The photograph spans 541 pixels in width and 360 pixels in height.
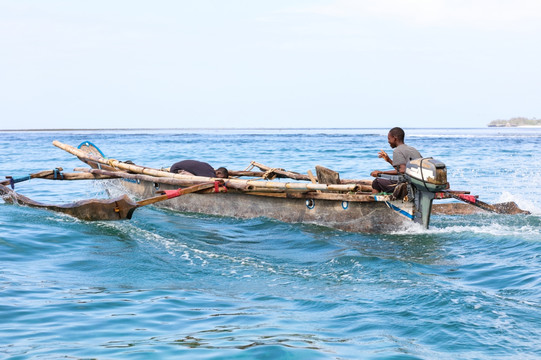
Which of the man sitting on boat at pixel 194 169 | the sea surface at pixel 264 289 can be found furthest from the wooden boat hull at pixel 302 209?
the man sitting on boat at pixel 194 169

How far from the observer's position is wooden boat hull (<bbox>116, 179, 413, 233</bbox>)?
385 inches

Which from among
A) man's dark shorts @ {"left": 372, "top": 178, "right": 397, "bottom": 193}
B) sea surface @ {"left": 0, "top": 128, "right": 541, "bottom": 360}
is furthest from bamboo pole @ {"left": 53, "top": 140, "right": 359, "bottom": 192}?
sea surface @ {"left": 0, "top": 128, "right": 541, "bottom": 360}

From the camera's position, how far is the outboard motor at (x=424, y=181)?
8484mm

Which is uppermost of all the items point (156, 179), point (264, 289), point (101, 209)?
point (156, 179)

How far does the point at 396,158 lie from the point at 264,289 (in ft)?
12.4

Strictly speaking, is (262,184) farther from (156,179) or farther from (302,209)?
(156,179)

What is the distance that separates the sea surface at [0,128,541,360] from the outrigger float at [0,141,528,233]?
0.26m

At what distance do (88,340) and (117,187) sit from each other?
1016cm

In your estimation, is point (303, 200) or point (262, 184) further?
point (303, 200)

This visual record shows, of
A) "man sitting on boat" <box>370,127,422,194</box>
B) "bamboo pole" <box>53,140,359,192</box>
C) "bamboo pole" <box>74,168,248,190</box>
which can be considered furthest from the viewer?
"bamboo pole" <box>74,168,248,190</box>

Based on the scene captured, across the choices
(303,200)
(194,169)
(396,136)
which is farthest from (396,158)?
(194,169)

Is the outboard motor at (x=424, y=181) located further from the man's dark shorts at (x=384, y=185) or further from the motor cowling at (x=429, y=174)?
the man's dark shorts at (x=384, y=185)

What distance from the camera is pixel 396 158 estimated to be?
30.9ft

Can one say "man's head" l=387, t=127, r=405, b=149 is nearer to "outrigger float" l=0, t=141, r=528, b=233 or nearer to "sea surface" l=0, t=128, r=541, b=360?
"outrigger float" l=0, t=141, r=528, b=233
